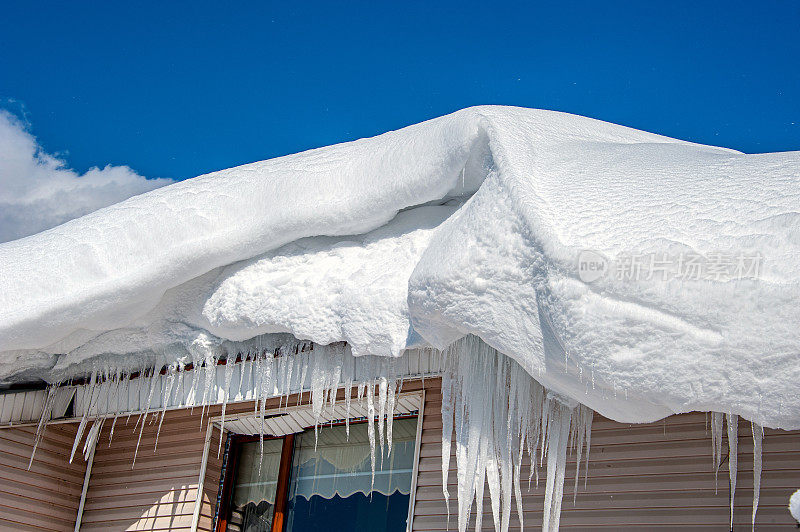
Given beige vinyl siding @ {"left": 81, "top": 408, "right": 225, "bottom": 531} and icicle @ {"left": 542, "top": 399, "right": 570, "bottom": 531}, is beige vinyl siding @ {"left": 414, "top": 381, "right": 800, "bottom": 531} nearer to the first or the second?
icicle @ {"left": 542, "top": 399, "right": 570, "bottom": 531}

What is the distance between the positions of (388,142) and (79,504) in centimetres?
378

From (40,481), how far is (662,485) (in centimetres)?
422

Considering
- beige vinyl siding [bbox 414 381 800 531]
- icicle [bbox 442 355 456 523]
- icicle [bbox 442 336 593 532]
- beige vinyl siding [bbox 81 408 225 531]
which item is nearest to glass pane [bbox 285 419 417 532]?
beige vinyl siding [bbox 414 381 800 531]

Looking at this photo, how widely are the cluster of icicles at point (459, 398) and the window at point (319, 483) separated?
188 mm

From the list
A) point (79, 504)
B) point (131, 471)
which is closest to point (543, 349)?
point (131, 471)

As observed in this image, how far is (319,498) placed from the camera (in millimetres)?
4789

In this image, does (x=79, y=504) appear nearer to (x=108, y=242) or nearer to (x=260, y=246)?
(x=108, y=242)

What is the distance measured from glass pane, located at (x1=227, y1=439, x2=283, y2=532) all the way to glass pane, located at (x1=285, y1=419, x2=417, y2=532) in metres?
0.16

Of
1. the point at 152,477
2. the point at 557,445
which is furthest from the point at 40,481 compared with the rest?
the point at 557,445

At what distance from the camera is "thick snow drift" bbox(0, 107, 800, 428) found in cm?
224

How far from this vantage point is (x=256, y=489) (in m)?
5.06

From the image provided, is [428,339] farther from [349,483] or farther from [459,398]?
[349,483]

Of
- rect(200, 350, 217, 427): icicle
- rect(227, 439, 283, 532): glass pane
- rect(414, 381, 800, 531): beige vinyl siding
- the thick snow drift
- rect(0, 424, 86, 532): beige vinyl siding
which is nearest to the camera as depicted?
the thick snow drift

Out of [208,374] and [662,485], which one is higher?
[208,374]
